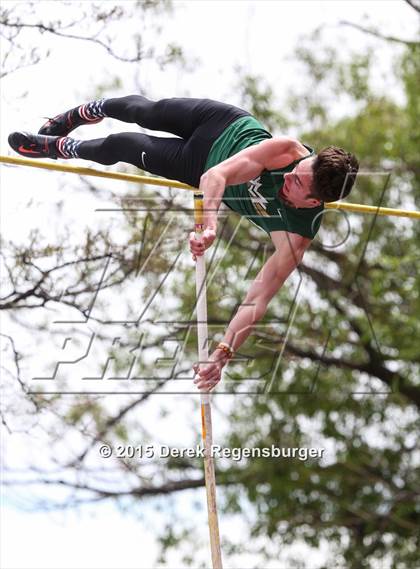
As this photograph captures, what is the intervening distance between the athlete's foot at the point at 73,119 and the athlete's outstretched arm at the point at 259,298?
994mm

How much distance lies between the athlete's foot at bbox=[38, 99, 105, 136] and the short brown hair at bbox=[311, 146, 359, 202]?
115 cm

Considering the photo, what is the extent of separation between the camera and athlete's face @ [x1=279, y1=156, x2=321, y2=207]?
11.9ft

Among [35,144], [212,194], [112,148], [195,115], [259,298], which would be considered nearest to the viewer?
[212,194]

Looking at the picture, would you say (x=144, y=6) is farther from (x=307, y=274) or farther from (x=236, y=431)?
(x=236, y=431)

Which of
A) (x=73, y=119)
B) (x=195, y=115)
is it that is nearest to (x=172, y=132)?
(x=195, y=115)

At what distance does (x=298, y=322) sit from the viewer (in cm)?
1073

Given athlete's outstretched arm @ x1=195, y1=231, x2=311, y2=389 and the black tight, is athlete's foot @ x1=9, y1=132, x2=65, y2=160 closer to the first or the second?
the black tight

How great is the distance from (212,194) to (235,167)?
17 centimetres

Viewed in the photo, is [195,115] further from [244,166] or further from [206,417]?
[206,417]

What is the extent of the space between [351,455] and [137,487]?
237 cm

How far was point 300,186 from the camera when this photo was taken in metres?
3.66

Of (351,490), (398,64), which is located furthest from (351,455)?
(398,64)

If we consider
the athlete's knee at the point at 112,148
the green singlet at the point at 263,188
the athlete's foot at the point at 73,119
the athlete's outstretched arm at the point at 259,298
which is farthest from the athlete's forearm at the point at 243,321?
the athlete's foot at the point at 73,119

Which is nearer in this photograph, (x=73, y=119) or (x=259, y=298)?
(x=259, y=298)
